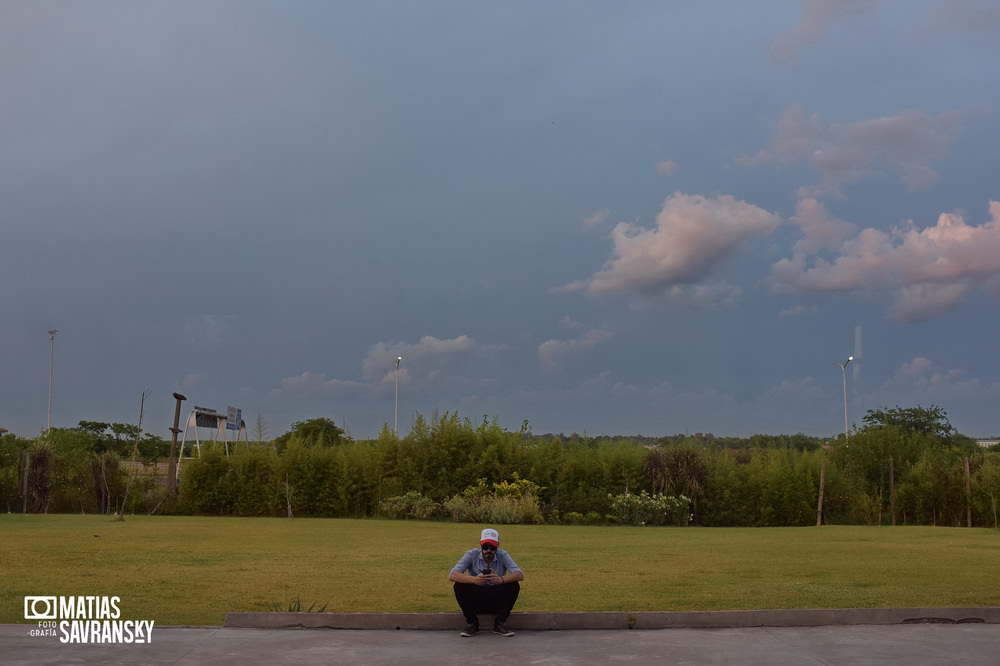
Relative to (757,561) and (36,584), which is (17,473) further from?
(757,561)

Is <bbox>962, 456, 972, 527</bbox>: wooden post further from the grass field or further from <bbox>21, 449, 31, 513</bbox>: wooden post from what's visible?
<bbox>21, 449, 31, 513</bbox>: wooden post

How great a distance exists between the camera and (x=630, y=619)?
739 centimetres

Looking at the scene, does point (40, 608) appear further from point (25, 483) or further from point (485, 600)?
point (25, 483)

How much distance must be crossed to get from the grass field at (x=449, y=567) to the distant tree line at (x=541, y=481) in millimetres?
4602

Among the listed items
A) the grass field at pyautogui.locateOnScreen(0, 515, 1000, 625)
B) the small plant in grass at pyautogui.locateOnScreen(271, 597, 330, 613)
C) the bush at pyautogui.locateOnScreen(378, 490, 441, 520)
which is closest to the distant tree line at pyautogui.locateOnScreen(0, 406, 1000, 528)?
the bush at pyautogui.locateOnScreen(378, 490, 441, 520)

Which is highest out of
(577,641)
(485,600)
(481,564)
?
(481,564)

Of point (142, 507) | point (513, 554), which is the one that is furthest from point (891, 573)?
point (142, 507)

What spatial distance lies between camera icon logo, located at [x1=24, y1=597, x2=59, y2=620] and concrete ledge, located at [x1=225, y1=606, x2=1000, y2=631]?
1773 millimetres

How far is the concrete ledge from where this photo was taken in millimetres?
7262

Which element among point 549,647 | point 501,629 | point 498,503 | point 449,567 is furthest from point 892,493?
point 549,647

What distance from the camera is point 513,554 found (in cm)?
1396

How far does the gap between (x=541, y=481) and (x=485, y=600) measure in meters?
17.9

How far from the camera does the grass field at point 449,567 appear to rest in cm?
876

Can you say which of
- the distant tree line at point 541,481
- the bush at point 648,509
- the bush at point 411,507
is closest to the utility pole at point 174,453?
the distant tree line at point 541,481
